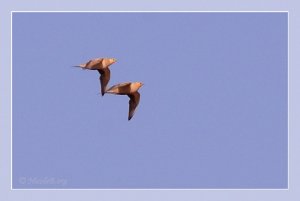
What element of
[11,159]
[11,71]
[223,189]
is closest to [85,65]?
[11,71]

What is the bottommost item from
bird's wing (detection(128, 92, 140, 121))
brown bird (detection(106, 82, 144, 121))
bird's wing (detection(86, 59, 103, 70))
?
bird's wing (detection(128, 92, 140, 121))

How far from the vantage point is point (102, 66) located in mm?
9867

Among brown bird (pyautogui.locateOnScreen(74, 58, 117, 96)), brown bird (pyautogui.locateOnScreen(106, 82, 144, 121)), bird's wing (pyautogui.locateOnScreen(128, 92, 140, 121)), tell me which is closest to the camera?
brown bird (pyautogui.locateOnScreen(106, 82, 144, 121))

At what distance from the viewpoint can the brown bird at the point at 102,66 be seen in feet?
32.1

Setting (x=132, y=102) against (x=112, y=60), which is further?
(x=132, y=102)

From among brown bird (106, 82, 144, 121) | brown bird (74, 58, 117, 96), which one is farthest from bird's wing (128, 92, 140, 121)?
brown bird (74, 58, 117, 96)

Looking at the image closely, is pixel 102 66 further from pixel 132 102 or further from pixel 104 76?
pixel 132 102

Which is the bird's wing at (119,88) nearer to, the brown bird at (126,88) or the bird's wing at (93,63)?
the brown bird at (126,88)

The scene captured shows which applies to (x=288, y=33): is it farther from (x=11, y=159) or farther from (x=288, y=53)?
(x=11, y=159)

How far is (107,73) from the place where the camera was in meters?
10.1

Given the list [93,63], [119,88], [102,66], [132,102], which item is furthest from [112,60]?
[132,102]

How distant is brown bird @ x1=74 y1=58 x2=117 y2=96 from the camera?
32.1 feet

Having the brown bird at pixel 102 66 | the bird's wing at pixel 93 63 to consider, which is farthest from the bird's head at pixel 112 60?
the bird's wing at pixel 93 63

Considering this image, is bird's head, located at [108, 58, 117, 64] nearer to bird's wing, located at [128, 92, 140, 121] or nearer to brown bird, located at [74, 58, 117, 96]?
brown bird, located at [74, 58, 117, 96]
